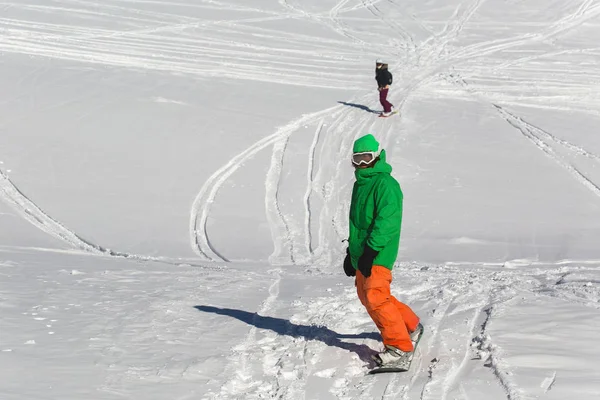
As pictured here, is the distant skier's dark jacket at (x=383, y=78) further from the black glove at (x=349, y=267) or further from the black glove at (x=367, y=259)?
the black glove at (x=367, y=259)

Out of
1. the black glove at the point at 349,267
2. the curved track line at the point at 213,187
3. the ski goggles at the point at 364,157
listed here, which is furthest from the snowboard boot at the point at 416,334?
the curved track line at the point at 213,187

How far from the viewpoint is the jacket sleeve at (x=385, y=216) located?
16.4 feet

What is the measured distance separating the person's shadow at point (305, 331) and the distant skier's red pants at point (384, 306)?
27cm

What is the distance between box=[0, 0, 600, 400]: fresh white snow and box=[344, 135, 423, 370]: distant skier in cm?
24

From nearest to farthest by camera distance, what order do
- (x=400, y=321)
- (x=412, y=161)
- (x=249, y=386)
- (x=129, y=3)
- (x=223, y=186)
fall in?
(x=249, y=386) → (x=400, y=321) → (x=223, y=186) → (x=412, y=161) → (x=129, y=3)

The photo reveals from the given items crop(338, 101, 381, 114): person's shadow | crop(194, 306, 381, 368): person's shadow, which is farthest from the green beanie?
crop(338, 101, 381, 114): person's shadow

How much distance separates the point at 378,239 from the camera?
16.4ft

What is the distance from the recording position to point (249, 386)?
4.99 metres

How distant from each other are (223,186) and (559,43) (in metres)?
13.1

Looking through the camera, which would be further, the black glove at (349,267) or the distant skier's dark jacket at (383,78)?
the distant skier's dark jacket at (383,78)

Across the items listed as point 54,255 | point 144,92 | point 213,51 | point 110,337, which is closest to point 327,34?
point 213,51

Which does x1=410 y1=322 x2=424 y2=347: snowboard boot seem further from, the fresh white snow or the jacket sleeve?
the jacket sleeve

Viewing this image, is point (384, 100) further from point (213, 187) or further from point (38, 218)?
point (38, 218)

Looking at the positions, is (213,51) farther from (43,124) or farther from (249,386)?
(249,386)
